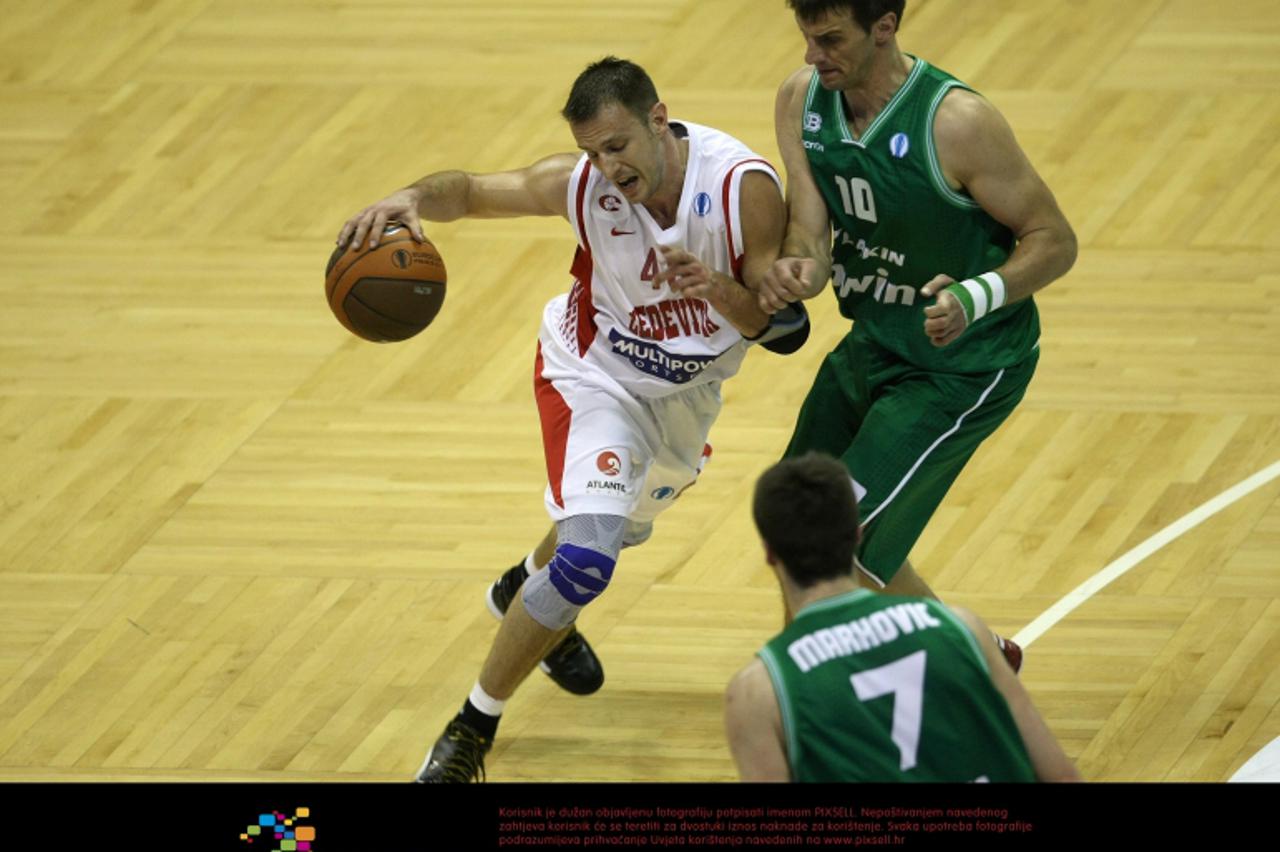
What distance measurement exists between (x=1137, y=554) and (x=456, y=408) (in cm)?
268

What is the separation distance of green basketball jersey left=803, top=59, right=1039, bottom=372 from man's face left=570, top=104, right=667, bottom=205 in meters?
0.42

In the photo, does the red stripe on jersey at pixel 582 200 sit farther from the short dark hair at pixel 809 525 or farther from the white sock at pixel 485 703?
the short dark hair at pixel 809 525

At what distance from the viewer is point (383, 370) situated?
27.5 feet

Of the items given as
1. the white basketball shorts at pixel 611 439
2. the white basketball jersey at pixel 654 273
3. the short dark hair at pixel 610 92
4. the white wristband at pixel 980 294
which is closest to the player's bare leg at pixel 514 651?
the white basketball shorts at pixel 611 439

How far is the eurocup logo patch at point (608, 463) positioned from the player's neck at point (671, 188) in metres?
0.64

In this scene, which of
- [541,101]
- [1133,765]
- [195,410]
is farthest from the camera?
[541,101]

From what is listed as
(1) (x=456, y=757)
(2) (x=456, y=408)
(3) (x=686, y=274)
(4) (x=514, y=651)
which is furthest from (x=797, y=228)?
(2) (x=456, y=408)

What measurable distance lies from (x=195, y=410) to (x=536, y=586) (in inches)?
116

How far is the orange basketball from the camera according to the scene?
228 inches

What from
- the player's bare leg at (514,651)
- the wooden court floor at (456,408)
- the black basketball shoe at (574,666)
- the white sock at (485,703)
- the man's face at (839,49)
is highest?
the man's face at (839,49)

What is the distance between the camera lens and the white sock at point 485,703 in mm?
5758

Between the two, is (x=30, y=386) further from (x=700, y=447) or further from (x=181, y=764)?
(x=700, y=447)
